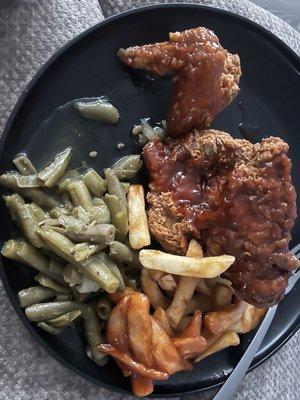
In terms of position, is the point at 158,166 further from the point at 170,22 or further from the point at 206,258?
the point at 170,22

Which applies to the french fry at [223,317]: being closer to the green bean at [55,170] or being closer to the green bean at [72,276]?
the green bean at [72,276]

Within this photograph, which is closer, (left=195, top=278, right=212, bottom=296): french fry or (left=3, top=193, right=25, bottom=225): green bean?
(left=3, top=193, right=25, bottom=225): green bean

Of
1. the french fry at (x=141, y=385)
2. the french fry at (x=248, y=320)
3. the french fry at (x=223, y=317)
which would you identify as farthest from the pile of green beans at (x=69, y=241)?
the french fry at (x=248, y=320)

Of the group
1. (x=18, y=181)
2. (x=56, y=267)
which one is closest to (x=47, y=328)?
(x=56, y=267)

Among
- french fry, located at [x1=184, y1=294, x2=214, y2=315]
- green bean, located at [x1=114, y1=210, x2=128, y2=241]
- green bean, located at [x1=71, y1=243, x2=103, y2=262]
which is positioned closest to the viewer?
green bean, located at [x1=71, y1=243, x2=103, y2=262]

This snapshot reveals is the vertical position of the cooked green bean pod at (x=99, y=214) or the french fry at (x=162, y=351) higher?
the cooked green bean pod at (x=99, y=214)

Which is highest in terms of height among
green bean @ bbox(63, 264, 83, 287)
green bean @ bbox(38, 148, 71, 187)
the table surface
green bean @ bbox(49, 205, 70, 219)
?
the table surface

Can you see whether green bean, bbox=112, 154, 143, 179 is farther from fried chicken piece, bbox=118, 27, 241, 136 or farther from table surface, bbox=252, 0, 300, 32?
table surface, bbox=252, 0, 300, 32

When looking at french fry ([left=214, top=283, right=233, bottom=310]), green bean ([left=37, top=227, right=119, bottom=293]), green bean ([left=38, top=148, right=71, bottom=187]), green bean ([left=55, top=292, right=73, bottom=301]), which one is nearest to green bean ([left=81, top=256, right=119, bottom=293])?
green bean ([left=37, top=227, right=119, bottom=293])
